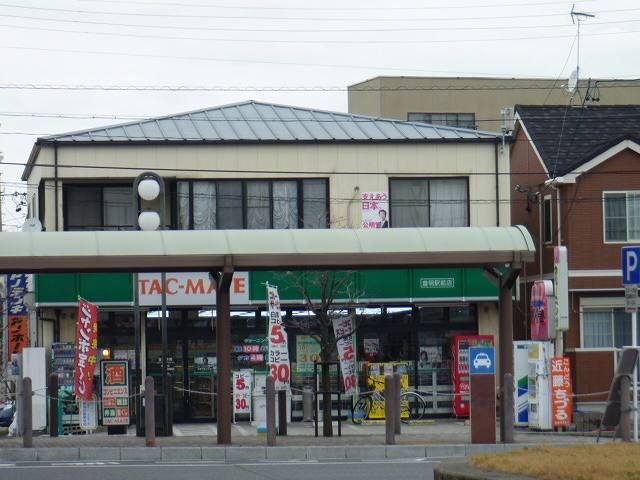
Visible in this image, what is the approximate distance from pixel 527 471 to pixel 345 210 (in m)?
23.3

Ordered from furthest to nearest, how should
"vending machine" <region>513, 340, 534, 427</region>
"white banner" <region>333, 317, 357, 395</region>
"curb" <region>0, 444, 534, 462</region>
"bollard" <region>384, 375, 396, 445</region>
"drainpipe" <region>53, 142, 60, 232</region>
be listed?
"drainpipe" <region>53, 142, 60, 232</region>
"white banner" <region>333, 317, 357, 395</region>
"vending machine" <region>513, 340, 534, 427</region>
"bollard" <region>384, 375, 396, 445</region>
"curb" <region>0, 444, 534, 462</region>

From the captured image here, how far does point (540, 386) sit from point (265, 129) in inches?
488

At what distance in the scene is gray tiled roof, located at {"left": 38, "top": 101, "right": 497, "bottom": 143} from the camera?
1347 inches

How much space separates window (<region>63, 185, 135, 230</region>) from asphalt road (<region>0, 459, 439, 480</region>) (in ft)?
49.9

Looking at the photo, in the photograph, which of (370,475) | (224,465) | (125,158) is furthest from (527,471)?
(125,158)

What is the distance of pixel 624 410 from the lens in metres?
19.4

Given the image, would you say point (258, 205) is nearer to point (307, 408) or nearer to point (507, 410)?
point (307, 408)

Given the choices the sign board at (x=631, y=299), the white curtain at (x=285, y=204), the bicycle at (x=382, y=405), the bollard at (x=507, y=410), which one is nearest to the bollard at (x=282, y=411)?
the bollard at (x=507, y=410)

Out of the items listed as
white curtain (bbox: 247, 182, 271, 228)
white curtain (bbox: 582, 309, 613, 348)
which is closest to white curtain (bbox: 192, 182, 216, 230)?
white curtain (bbox: 247, 182, 271, 228)

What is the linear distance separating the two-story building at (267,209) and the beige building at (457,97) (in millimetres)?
30676

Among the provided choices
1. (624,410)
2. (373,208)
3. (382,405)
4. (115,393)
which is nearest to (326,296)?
(382,405)

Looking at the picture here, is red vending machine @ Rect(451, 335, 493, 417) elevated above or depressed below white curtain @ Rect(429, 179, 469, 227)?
below

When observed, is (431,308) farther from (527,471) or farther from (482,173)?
(527,471)

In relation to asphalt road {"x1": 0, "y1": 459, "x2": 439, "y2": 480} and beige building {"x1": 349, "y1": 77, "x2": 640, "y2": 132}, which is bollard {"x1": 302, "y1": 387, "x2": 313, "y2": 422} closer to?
asphalt road {"x1": 0, "y1": 459, "x2": 439, "y2": 480}
